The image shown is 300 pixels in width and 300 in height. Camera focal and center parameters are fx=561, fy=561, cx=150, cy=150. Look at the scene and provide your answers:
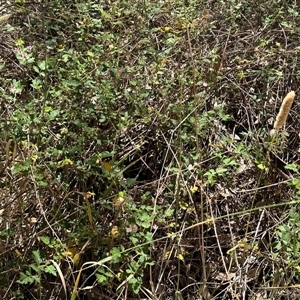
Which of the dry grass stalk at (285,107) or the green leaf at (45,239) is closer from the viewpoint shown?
the dry grass stalk at (285,107)

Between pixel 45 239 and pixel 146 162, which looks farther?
pixel 146 162

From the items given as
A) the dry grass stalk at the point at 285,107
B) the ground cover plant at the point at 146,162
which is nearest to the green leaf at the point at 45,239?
the ground cover plant at the point at 146,162

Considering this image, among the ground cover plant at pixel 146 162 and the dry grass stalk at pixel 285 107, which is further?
the ground cover plant at pixel 146 162

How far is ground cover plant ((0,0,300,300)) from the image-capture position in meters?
1.85

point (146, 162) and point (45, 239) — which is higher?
point (45, 239)

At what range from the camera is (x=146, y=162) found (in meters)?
2.29

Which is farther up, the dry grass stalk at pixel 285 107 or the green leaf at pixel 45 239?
the dry grass stalk at pixel 285 107

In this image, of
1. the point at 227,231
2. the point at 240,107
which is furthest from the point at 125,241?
the point at 240,107

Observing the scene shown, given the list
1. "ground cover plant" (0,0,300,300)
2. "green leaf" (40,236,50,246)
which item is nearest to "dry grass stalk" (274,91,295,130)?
"ground cover plant" (0,0,300,300)

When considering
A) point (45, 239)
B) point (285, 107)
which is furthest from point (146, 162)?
point (285, 107)

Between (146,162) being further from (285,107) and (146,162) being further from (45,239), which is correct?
(285,107)

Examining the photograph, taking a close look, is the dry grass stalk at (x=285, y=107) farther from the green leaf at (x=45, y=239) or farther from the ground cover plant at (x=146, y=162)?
the green leaf at (x=45, y=239)

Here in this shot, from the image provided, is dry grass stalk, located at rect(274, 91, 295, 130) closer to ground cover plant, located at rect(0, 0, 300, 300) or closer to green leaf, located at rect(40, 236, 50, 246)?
ground cover plant, located at rect(0, 0, 300, 300)

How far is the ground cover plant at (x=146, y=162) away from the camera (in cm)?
185
